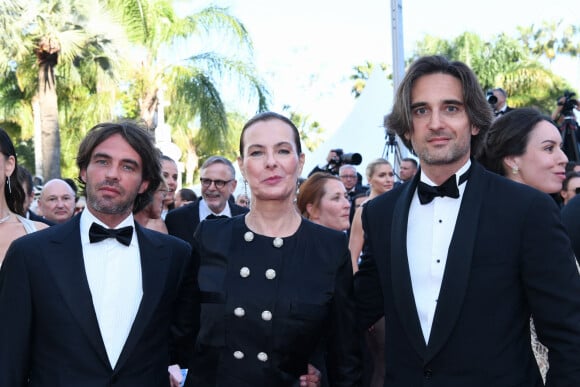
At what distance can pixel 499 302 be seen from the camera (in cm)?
269

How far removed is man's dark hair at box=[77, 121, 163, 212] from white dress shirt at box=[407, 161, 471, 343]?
1441 mm

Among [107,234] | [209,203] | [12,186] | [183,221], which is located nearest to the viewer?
[107,234]

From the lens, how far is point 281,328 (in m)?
3.04

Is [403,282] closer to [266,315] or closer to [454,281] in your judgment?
[454,281]

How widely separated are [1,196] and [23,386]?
140cm

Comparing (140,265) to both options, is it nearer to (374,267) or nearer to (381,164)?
(374,267)

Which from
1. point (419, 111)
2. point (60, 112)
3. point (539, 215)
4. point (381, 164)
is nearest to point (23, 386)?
point (419, 111)

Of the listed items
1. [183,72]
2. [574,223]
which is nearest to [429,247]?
[574,223]

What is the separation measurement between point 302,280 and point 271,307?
0.64 feet

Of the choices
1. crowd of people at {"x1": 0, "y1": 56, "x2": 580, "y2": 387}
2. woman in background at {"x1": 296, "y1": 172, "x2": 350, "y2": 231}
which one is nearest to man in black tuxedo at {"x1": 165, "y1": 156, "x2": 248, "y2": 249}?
woman in background at {"x1": 296, "y1": 172, "x2": 350, "y2": 231}

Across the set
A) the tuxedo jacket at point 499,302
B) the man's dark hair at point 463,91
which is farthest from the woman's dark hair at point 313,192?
the tuxedo jacket at point 499,302

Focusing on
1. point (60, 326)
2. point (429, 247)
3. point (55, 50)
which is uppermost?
point (55, 50)

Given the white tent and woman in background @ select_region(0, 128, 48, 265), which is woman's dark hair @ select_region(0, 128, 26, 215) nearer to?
woman in background @ select_region(0, 128, 48, 265)

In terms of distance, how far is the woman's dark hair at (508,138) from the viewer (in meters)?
3.80
